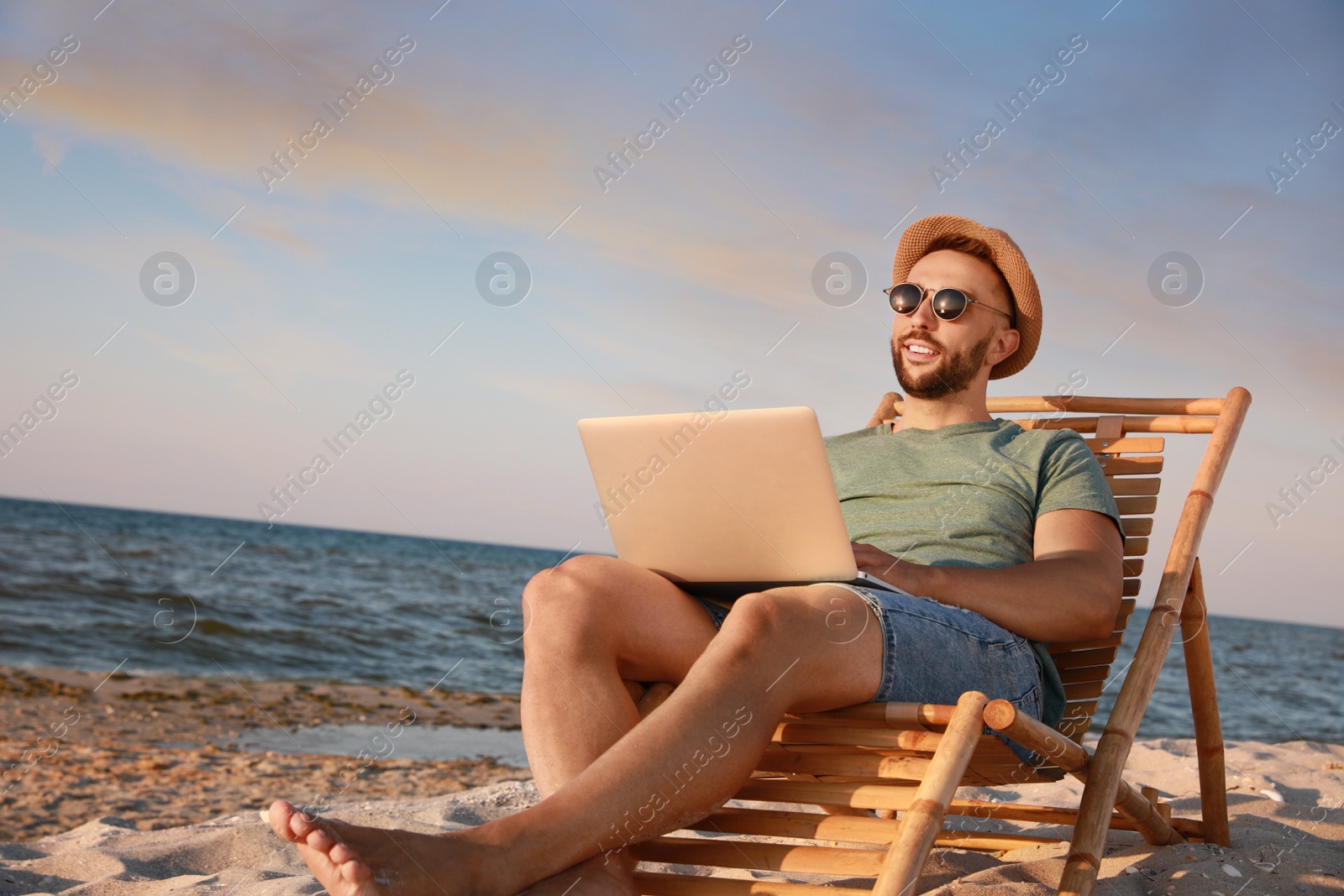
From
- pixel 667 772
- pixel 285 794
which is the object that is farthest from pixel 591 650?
pixel 285 794

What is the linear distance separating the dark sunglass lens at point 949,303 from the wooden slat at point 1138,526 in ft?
2.69

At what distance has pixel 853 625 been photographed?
1728mm

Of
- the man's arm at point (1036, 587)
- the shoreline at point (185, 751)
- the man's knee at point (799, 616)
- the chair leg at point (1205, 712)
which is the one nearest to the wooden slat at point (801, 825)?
the man's knee at point (799, 616)


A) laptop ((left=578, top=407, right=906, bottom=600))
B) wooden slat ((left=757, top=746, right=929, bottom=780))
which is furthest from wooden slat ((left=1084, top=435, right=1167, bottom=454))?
wooden slat ((left=757, top=746, right=929, bottom=780))

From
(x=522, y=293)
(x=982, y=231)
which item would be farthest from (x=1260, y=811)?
(x=522, y=293)

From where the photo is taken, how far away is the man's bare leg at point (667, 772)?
1271 mm

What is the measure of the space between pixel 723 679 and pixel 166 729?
4884 millimetres

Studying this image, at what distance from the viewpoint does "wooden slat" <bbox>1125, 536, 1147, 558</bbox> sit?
112 inches

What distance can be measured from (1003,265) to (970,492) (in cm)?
75

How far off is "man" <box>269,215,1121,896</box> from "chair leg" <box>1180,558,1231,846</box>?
429 mm

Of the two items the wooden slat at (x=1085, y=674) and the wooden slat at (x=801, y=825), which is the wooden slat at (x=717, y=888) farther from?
the wooden slat at (x=1085, y=674)

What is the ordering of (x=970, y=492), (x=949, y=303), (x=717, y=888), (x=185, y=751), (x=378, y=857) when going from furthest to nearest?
(x=185, y=751), (x=949, y=303), (x=970, y=492), (x=717, y=888), (x=378, y=857)

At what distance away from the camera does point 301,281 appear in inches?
344

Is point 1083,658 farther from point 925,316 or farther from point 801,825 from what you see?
point 801,825
